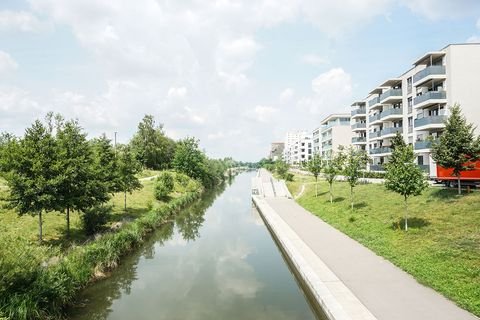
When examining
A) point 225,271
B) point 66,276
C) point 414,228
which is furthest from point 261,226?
point 66,276

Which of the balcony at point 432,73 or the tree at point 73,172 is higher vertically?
the balcony at point 432,73

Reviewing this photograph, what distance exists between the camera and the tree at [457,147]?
22.9m

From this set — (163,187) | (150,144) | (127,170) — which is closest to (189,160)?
(150,144)

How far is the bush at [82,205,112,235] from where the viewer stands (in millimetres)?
23042

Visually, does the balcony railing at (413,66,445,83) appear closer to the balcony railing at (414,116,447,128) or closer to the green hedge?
the balcony railing at (414,116,447,128)

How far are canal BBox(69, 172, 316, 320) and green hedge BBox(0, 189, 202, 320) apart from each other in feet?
2.74

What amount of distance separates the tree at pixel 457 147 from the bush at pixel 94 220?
2440cm

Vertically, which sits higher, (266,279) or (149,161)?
(149,161)

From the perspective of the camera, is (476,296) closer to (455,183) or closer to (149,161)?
(455,183)

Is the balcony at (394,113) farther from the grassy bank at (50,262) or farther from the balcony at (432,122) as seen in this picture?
the grassy bank at (50,262)

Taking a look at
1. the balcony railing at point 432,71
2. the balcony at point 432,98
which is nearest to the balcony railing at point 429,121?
the balcony at point 432,98

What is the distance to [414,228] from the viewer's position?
19.3m

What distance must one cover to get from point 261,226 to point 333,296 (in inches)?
844

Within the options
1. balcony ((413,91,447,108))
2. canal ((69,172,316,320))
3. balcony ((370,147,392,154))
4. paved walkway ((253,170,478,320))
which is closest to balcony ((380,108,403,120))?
balcony ((370,147,392,154))
